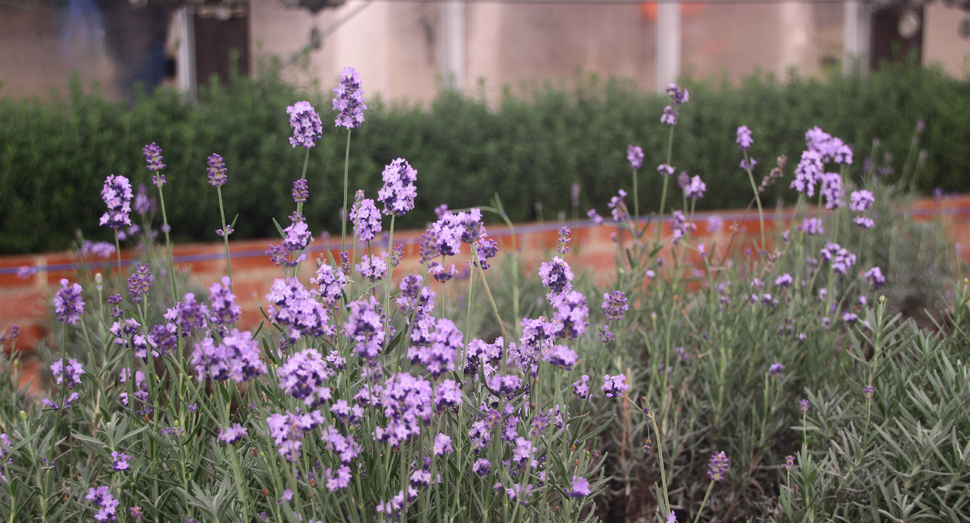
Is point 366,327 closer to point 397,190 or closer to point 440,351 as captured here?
point 440,351

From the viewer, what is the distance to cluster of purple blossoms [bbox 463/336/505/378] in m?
1.45

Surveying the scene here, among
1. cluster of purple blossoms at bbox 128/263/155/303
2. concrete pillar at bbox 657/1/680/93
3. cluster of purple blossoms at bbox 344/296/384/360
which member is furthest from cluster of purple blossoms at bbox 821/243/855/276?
concrete pillar at bbox 657/1/680/93

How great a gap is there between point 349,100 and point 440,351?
0.59 m

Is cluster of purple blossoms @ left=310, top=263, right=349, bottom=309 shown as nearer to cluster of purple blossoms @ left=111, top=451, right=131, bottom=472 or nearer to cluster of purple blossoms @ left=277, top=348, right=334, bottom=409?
cluster of purple blossoms @ left=277, top=348, right=334, bottom=409

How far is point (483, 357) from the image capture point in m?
1.46

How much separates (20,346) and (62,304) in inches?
113

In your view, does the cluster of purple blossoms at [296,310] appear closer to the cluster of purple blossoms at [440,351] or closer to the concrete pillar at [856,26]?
the cluster of purple blossoms at [440,351]

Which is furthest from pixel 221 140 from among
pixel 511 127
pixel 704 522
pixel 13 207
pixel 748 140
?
pixel 704 522

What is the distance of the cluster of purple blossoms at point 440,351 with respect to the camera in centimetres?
114

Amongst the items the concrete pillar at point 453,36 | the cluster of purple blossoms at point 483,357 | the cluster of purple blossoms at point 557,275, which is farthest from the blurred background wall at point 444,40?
the cluster of purple blossoms at point 557,275

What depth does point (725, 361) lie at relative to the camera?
2025 mm

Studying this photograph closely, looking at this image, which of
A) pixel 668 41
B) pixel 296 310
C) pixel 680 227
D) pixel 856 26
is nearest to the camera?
Result: pixel 296 310

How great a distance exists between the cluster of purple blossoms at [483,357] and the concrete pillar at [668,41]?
626cm

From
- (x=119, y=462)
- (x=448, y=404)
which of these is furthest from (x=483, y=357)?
(x=119, y=462)
